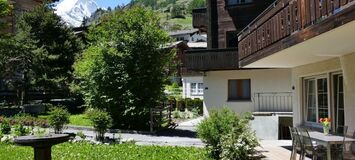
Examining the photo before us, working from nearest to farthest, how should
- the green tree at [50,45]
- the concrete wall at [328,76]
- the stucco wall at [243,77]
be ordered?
the concrete wall at [328,76] → the stucco wall at [243,77] → the green tree at [50,45]

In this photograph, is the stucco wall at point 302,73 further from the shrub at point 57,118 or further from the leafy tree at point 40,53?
the leafy tree at point 40,53

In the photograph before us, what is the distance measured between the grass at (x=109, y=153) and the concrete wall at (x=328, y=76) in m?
3.72

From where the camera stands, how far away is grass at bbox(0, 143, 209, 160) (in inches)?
474

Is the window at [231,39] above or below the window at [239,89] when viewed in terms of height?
above

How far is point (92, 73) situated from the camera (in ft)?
68.7

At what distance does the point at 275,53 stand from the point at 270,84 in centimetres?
1333

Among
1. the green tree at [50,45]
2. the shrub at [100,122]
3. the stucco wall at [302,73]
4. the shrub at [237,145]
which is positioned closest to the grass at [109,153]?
the shrub at [237,145]

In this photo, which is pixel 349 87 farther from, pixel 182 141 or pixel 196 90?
pixel 196 90

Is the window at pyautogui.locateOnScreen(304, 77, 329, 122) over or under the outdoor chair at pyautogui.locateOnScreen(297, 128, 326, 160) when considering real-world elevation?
over

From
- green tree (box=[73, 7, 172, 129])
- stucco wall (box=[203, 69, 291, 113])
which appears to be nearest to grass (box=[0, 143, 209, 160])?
green tree (box=[73, 7, 172, 129])

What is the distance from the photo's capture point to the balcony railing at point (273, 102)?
76.7 ft

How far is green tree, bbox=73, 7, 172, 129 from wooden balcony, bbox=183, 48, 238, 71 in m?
3.20

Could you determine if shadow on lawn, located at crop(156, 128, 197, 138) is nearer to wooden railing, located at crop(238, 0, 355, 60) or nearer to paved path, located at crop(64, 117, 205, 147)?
paved path, located at crop(64, 117, 205, 147)

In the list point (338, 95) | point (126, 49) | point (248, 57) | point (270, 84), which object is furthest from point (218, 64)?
point (338, 95)
